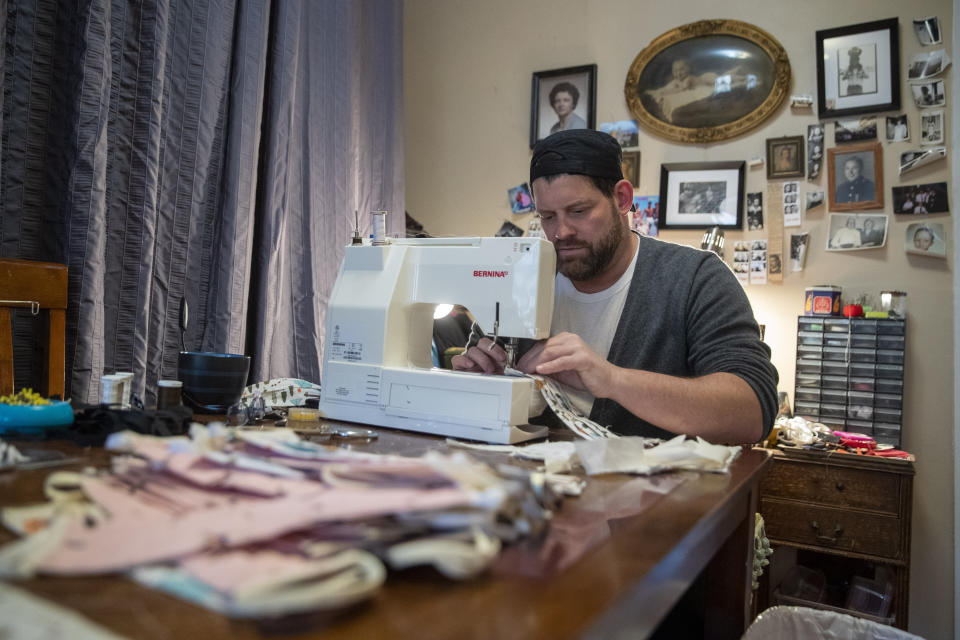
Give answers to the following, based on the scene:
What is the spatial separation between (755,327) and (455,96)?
7.93 ft

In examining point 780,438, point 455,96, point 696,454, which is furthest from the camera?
point 455,96

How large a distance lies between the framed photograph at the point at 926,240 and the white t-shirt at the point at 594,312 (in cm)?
149

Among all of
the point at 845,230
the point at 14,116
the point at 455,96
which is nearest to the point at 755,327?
the point at 845,230

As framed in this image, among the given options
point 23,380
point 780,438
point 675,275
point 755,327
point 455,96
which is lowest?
point 780,438

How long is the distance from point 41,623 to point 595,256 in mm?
1400

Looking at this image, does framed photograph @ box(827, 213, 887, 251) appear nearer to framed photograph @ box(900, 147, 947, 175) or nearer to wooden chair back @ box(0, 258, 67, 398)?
framed photograph @ box(900, 147, 947, 175)

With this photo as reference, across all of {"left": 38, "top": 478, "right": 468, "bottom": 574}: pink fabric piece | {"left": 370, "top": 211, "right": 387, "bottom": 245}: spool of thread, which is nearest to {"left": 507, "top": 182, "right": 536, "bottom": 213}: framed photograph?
{"left": 370, "top": 211, "right": 387, "bottom": 245}: spool of thread

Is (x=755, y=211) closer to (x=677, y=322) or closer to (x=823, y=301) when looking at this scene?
(x=823, y=301)

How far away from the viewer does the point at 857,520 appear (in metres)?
2.21

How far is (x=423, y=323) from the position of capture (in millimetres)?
1311

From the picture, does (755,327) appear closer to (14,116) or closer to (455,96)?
(14,116)

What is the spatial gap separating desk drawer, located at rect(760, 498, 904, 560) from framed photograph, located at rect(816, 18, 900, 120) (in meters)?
1.54

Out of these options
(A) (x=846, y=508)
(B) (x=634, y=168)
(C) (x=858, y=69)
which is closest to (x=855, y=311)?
(A) (x=846, y=508)

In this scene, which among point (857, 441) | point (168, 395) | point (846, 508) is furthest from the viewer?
point (857, 441)
